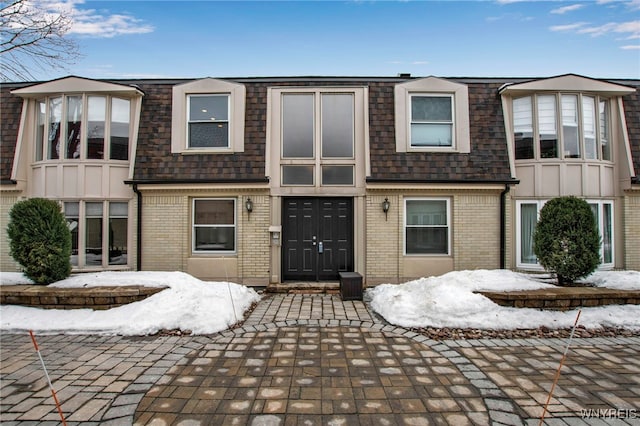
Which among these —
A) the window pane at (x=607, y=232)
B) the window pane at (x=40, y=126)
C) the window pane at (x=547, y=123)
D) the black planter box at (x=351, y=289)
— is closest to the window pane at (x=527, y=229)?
the window pane at (x=547, y=123)

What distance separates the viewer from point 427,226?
30.2 feet

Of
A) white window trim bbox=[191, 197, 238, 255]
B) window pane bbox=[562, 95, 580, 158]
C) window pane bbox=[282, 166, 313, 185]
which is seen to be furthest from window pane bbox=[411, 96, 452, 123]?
white window trim bbox=[191, 197, 238, 255]

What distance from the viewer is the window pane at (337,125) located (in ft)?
31.0

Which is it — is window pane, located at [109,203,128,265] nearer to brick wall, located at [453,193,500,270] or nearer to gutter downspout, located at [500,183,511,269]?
brick wall, located at [453,193,500,270]

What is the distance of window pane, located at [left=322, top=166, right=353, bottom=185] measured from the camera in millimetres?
9297

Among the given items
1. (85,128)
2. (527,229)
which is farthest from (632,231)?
(85,128)

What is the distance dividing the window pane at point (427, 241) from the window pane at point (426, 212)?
23 centimetres

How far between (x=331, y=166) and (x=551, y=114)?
641cm

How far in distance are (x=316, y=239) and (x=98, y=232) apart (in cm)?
623

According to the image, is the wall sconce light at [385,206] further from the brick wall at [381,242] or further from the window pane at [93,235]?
the window pane at [93,235]

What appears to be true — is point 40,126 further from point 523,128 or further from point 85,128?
point 523,128

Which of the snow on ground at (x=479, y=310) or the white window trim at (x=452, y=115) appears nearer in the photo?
the snow on ground at (x=479, y=310)

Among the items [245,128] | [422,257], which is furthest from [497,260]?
[245,128]

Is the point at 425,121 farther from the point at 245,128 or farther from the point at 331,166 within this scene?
the point at 245,128
